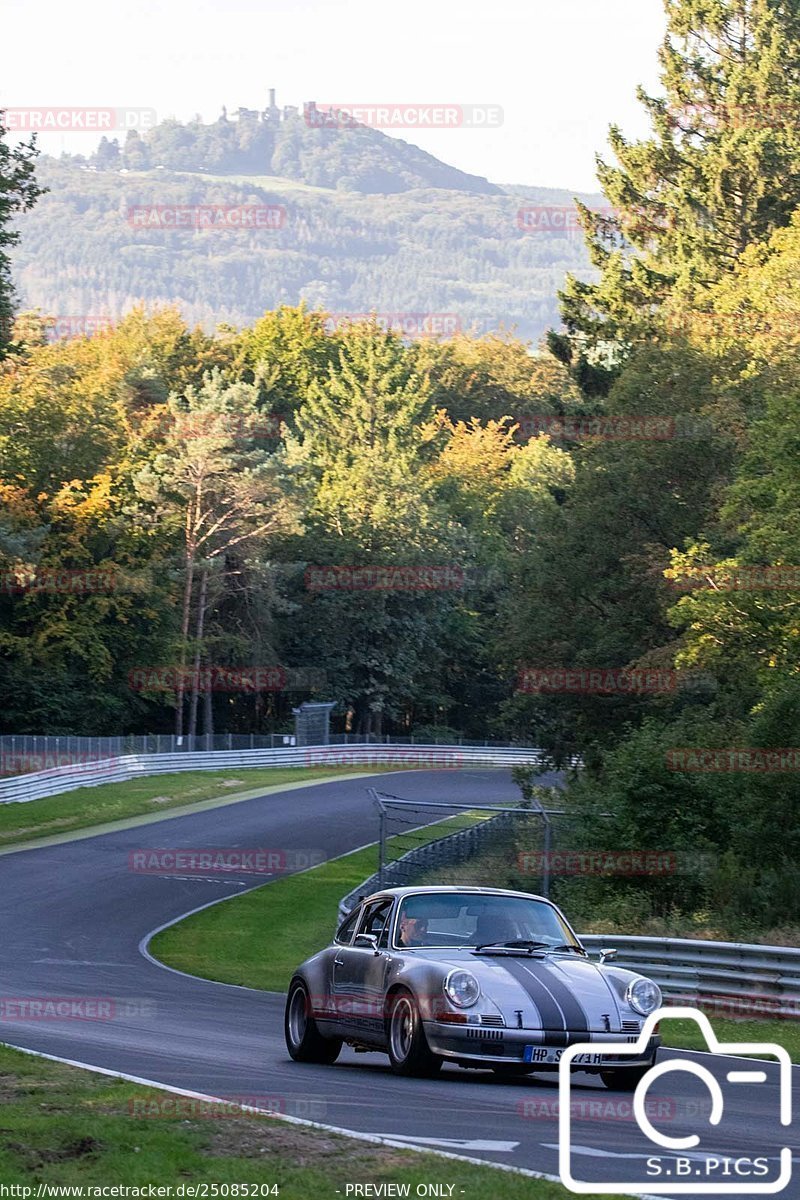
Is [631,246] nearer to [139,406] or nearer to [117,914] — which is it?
[139,406]

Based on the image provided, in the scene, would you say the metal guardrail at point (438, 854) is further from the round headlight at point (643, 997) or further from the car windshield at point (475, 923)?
the round headlight at point (643, 997)

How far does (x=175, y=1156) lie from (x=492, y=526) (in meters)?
90.0

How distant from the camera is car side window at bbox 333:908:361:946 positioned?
577 inches

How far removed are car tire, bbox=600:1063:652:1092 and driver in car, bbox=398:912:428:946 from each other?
182 centimetres

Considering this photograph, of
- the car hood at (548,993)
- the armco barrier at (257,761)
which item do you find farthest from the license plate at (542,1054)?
the armco barrier at (257,761)

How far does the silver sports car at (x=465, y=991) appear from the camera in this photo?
12.4 m

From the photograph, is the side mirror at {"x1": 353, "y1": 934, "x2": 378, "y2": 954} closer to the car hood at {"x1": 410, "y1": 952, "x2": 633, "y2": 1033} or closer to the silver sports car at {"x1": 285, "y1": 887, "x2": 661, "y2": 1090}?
the silver sports car at {"x1": 285, "y1": 887, "x2": 661, "y2": 1090}

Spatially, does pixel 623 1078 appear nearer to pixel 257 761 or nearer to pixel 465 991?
pixel 465 991

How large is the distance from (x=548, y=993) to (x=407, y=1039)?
1.19 m

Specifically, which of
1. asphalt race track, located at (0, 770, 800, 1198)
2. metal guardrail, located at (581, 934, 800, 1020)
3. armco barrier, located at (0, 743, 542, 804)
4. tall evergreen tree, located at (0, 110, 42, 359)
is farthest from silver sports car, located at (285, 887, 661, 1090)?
armco barrier, located at (0, 743, 542, 804)

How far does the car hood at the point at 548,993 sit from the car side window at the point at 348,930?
1571 millimetres

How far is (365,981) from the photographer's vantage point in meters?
13.6

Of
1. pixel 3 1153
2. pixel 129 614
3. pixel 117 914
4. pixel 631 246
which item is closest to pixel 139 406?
pixel 129 614

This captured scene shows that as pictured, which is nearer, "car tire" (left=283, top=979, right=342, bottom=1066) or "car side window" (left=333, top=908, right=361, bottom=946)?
"car tire" (left=283, top=979, right=342, bottom=1066)
